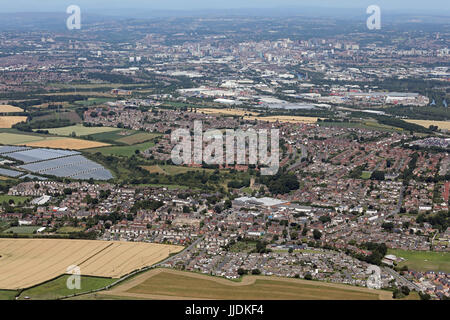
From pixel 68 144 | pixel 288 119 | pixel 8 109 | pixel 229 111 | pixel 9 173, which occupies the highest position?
pixel 8 109

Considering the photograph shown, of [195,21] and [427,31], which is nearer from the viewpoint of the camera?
[427,31]

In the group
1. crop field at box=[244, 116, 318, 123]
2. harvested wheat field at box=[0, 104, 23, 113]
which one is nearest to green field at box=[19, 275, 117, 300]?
crop field at box=[244, 116, 318, 123]

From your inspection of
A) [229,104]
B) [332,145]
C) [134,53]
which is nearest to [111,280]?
[332,145]

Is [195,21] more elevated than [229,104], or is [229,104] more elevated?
[195,21]

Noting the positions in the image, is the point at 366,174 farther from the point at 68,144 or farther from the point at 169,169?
the point at 68,144

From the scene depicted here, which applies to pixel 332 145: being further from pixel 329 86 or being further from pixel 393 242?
pixel 329 86

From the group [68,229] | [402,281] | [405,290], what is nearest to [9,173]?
[68,229]
